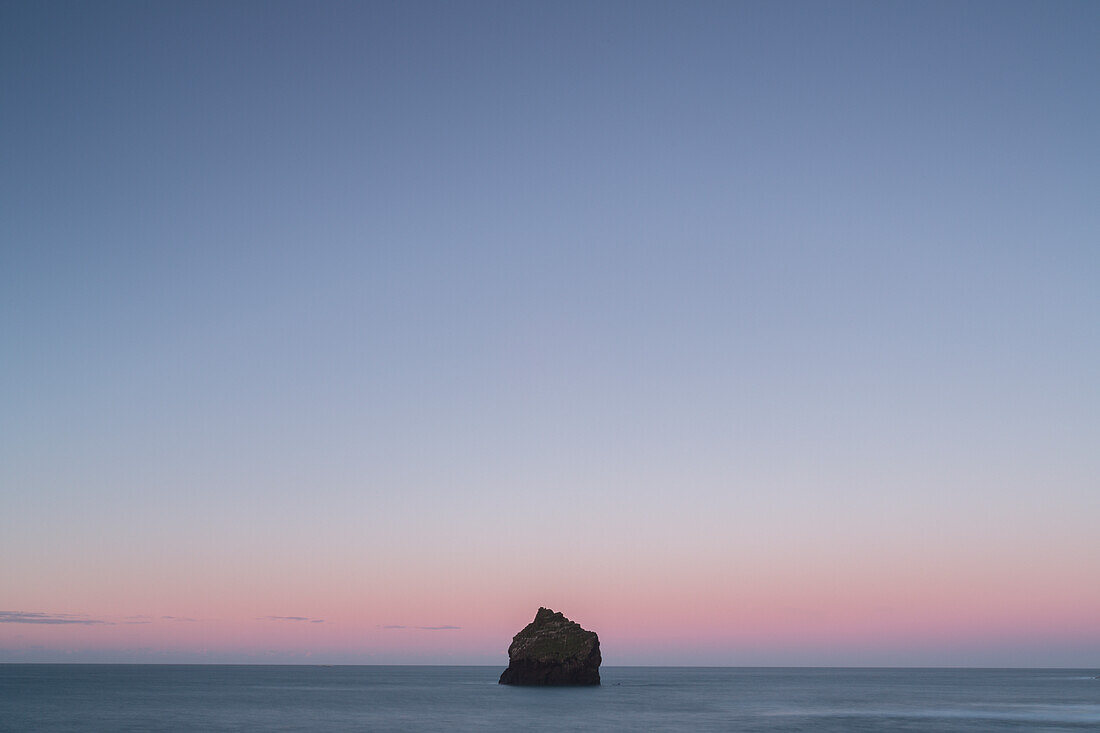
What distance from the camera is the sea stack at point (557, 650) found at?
450 ft

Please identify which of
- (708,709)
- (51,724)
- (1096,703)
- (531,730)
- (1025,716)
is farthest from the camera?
(1096,703)

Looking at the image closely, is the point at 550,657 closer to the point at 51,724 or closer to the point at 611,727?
the point at 611,727

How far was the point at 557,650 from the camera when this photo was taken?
136625 mm

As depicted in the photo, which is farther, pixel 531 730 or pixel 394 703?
pixel 394 703

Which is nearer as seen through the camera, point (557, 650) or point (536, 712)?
point (536, 712)

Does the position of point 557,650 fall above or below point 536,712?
above

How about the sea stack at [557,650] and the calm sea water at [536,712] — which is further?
the sea stack at [557,650]

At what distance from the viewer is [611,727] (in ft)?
283

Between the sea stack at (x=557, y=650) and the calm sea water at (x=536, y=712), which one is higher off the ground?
the sea stack at (x=557, y=650)

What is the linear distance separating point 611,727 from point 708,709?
1432 inches

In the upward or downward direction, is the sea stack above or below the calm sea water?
above

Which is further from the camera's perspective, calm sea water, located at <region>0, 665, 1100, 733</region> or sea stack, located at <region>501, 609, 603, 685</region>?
sea stack, located at <region>501, 609, 603, 685</region>

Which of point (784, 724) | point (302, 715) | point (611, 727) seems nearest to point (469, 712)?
point (302, 715)

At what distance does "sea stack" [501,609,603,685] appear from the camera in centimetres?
13725
